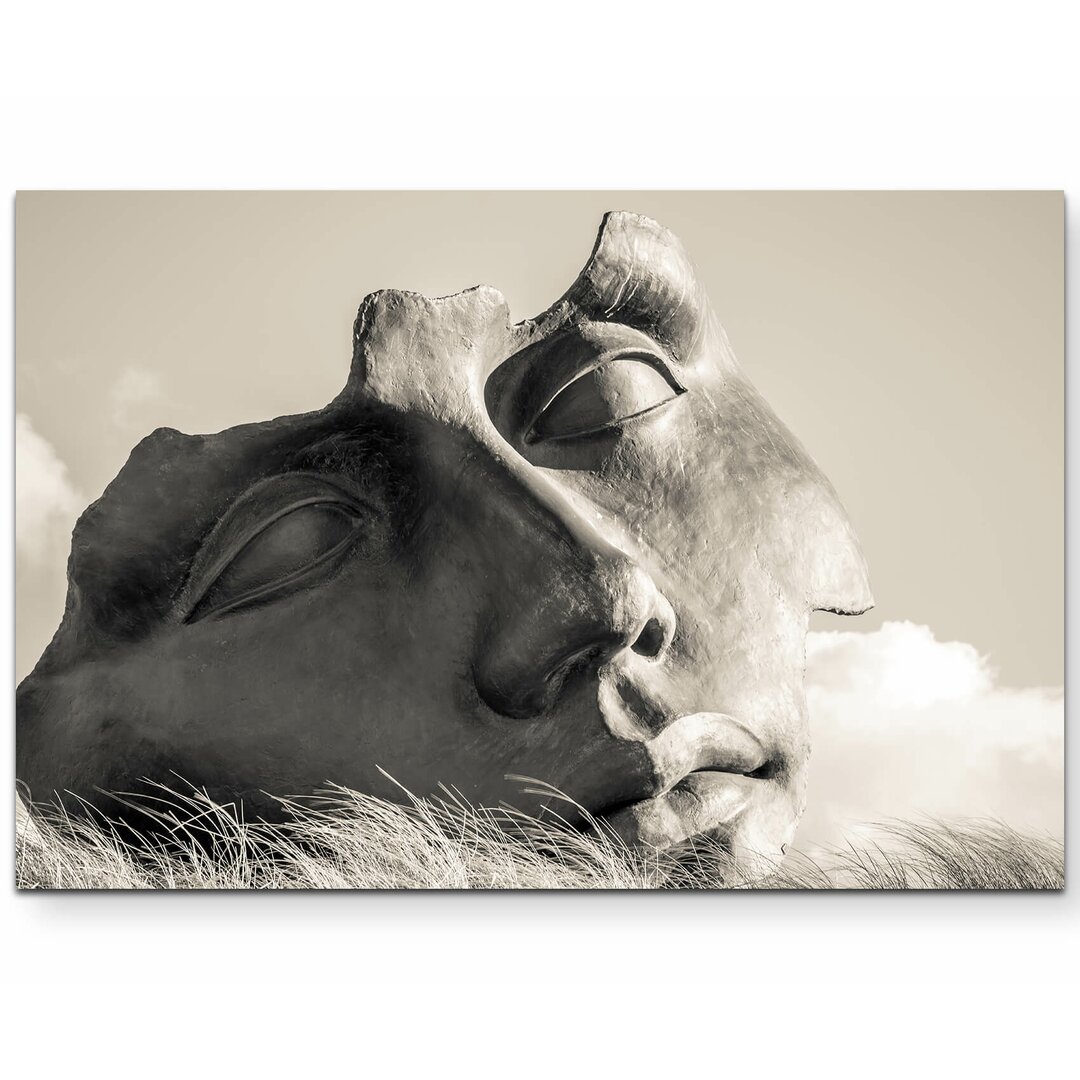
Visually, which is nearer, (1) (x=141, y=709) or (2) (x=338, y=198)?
(1) (x=141, y=709)

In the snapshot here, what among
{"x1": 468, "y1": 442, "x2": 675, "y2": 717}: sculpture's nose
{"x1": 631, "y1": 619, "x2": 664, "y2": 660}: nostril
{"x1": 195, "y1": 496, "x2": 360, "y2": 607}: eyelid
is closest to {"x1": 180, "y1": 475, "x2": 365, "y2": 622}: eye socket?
{"x1": 195, "y1": 496, "x2": 360, "y2": 607}: eyelid

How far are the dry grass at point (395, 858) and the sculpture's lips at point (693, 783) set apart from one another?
0.04m

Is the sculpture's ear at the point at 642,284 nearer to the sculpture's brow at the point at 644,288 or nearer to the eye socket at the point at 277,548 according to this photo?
the sculpture's brow at the point at 644,288

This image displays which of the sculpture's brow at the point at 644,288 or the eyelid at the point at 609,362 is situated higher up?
the sculpture's brow at the point at 644,288

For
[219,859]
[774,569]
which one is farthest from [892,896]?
[219,859]

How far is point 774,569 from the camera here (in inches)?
124

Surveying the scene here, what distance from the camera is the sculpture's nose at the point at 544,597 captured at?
2.88 meters

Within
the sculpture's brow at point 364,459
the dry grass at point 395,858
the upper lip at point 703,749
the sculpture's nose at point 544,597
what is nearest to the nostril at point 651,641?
the sculpture's nose at point 544,597

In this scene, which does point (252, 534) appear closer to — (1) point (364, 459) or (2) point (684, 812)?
(1) point (364, 459)

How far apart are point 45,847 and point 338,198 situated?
1208 mm

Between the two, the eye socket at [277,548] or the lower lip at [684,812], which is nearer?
the lower lip at [684,812]

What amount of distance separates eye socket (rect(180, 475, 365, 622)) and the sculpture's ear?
53 centimetres

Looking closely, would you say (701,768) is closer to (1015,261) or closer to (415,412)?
(415,412)

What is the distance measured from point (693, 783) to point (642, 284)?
826 mm
